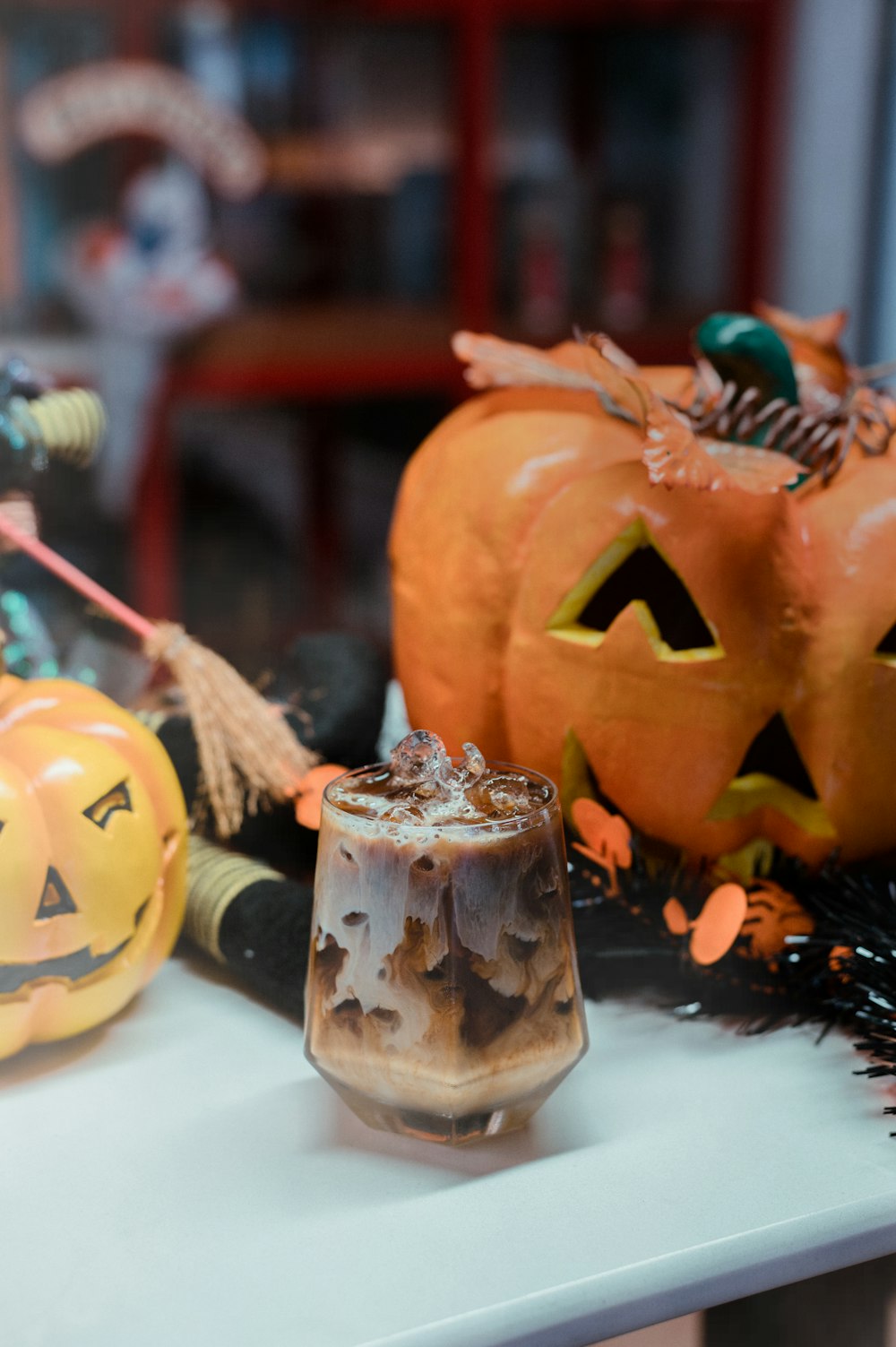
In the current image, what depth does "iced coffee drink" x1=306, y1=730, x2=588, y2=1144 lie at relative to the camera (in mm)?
503

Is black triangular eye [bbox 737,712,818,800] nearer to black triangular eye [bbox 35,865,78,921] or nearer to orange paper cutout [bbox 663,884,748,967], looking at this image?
orange paper cutout [bbox 663,884,748,967]

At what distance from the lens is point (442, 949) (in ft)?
1.65

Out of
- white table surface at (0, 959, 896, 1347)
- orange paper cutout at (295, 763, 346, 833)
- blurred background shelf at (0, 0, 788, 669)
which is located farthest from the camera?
blurred background shelf at (0, 0, 788, 669)

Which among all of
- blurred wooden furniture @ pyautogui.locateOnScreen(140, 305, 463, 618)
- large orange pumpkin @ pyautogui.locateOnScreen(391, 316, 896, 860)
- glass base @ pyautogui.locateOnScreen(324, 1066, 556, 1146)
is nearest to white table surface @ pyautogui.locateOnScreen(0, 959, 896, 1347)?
glass base @ pyautogui.locateOnScreen(324, 1066, 556, 1146)

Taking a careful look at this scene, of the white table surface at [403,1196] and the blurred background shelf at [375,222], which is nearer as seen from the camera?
the white table surface at [403,1196]

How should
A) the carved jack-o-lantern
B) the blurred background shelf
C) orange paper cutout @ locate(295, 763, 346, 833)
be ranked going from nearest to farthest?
the carved jack-o-lantern
orange paper cutout @ locate(295, 763, 346, 833)
the blurred background shelf

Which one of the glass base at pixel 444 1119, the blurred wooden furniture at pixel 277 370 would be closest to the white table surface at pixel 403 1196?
the glass base at pixel 444 1119

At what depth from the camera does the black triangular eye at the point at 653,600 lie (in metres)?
0.65

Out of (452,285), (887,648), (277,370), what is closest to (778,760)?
(887,648)

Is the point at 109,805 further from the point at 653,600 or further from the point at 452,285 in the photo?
the point at 452,285

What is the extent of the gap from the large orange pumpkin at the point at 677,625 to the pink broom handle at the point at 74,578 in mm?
151

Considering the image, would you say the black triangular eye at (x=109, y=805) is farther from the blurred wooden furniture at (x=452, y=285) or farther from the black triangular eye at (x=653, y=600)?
the blurred wooden furniture at (x=452, y=285)

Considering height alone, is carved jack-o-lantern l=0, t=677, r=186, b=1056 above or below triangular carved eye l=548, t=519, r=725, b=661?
below

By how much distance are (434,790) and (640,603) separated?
6.6 inches
